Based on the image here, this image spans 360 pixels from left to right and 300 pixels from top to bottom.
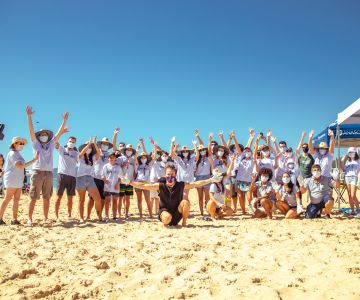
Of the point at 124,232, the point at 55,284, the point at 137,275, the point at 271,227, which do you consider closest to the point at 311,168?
the point at 271,227

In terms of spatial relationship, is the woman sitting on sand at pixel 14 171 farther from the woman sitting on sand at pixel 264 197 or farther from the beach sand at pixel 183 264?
the woman sitting on sand at pixel 264 197

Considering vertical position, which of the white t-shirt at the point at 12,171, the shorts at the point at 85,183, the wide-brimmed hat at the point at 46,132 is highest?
the wide-brimmed hat at the point at 46,132

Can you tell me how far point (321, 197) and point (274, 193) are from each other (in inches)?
43.9

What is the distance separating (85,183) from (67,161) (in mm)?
663

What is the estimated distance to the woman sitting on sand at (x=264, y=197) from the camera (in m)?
7.86

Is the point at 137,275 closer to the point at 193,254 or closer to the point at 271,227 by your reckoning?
the point at 193,254

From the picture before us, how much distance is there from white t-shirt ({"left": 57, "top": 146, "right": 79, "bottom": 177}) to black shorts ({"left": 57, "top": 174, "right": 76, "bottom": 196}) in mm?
95

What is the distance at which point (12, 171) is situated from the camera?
6.57 meters

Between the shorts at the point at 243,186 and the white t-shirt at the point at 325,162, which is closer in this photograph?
the white t-shirt at the point at 325,162

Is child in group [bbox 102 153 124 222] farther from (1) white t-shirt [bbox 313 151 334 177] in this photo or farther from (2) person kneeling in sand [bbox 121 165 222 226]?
(1) white t-shirt [bbox 313 151 334 177]

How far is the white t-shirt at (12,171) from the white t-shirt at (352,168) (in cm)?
800

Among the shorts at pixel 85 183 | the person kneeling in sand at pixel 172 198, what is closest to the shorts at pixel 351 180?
the person kneeling in sand at pixel 172 198

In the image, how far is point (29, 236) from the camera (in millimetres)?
5477

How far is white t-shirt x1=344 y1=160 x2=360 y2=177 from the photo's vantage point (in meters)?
8.37
